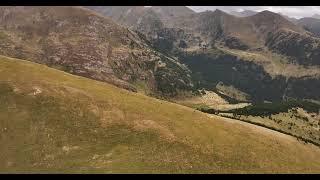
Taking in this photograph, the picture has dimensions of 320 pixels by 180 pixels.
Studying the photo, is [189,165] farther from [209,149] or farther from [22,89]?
[22,89]

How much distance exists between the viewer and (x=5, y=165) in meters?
71.9

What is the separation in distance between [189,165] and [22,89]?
36860 mm

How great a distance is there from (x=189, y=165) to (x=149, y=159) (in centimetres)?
667

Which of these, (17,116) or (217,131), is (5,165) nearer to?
(17,116)

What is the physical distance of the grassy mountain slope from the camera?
75.9 meters

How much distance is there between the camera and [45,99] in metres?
90.1

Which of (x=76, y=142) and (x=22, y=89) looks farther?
(x=22, y=89)

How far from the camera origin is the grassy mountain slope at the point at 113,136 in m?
75.9

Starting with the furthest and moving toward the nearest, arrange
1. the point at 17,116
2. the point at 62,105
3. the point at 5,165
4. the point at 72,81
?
the point at 72,81, the point at 62,105, the point at 17,116, the point at 5,165

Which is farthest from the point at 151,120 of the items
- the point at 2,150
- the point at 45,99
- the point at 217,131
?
the point at 2,150

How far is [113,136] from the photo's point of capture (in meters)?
83.8

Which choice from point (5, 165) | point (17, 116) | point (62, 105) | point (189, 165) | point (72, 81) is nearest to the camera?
point (5, 165)

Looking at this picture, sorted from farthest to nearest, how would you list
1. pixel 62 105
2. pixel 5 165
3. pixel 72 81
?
pixel 72 81 → pixel 62 105 → pixel 5 165

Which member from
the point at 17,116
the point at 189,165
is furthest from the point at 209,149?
the point at 17,116
